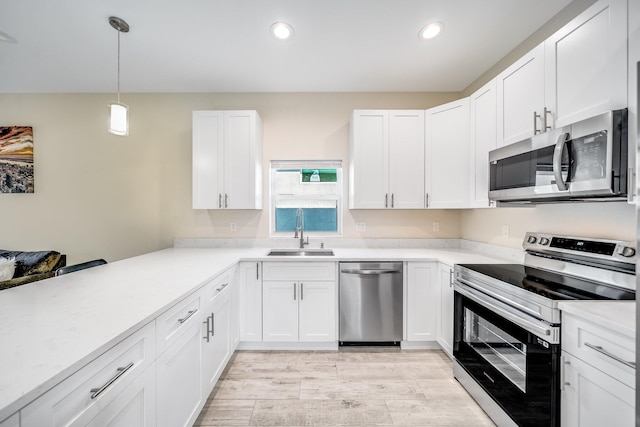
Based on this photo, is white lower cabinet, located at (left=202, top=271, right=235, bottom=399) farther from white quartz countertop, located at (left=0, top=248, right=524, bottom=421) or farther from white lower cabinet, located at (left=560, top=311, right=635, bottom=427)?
white lower cabinet, located at (left=560, top=311, right=635, bottom=427)

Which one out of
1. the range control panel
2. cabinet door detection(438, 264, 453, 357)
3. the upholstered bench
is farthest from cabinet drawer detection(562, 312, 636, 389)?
the upholstered bench

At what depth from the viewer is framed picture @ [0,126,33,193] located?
312 cm

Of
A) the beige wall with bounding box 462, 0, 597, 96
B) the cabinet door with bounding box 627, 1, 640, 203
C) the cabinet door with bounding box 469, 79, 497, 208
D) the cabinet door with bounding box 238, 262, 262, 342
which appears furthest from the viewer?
the cabinet door with bounding box 238, 262, 262, 342

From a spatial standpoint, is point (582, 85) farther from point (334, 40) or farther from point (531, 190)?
point (334, 40)

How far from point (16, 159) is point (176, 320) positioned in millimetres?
3505

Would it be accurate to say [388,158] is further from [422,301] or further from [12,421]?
[12,421]

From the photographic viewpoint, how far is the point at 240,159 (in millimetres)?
2842

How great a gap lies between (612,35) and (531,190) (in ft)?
2.60

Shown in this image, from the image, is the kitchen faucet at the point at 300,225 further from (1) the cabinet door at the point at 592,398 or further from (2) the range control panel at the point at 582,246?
(1) the cabinet door at the point at 592,398

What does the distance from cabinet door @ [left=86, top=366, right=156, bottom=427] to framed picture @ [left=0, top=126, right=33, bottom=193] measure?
137 inches

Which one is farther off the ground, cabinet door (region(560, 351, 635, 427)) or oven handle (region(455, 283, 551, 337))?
oven handle (region(455, 283, 551, 337))

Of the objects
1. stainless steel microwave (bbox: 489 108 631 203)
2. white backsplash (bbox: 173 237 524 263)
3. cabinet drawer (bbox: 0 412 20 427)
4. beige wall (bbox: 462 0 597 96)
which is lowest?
cabinet drawer (bbox: 0 412 20 427)

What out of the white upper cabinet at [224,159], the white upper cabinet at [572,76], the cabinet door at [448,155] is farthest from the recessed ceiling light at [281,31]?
the white upper cabinet at [572,76]

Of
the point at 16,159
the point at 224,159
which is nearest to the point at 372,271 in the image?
the point at 224,159
